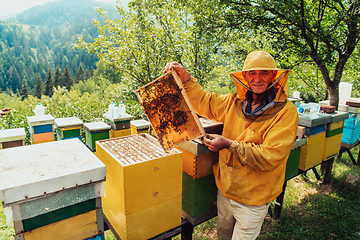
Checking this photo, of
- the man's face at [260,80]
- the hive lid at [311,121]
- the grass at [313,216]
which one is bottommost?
the grass at [313,216]

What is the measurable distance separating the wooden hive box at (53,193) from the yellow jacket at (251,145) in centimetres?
116

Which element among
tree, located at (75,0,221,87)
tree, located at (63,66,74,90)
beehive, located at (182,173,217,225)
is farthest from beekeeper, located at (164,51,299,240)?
tree, located at (63,66,74,90)

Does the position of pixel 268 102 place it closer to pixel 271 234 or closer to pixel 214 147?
pixel 214 147

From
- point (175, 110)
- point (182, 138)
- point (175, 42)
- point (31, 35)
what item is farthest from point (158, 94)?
point (31, 35)

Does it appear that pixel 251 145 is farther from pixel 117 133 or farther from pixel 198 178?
pixel 117 133

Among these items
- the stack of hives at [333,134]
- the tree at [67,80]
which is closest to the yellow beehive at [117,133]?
the stack of hives at [333,134]

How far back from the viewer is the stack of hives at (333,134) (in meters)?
3.82

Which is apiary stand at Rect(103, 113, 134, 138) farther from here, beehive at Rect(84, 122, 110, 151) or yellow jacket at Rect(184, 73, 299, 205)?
yellow jacket at Rect(184, 73, 299, 205)

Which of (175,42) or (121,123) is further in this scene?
(175,42)

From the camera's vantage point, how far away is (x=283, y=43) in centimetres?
480

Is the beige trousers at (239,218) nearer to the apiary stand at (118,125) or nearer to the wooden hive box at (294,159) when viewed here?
the wooden hive box at (294,159)

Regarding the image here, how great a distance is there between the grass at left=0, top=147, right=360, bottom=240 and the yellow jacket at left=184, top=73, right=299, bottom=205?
215 cm

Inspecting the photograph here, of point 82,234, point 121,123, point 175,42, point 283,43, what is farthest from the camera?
point 175,42

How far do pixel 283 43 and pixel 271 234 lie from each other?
4.05m
